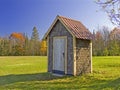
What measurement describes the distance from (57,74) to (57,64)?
788 mm

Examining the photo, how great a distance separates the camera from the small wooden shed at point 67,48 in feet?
47.0

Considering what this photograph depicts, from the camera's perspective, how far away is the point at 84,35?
15.3m

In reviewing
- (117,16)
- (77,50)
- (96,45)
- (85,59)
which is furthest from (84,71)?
(96,45)

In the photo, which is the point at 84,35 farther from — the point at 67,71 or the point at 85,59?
the point at 67,71

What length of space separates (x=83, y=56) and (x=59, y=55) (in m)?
1.93

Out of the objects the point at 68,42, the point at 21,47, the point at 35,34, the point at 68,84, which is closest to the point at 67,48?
the point at 68,42

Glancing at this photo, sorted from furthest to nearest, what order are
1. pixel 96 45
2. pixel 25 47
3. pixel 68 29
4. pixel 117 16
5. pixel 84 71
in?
pixel 25 47
pixel 96 45
pixel 84 71
pixel 68 29
pixel 117 16

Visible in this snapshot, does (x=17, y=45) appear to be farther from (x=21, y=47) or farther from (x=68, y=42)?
(x=68, y=42)

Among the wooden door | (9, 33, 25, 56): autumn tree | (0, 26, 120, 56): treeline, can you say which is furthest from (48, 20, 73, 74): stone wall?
(9, 33, 25, 56): autumn tree

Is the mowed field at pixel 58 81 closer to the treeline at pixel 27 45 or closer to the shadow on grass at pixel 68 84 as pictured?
the shadow on grass at pixel 68 84

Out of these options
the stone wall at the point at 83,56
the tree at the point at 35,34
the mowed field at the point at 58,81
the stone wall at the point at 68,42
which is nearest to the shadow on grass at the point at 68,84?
the mowed field at the point at 58,81

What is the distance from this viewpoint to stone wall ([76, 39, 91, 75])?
14.7 m

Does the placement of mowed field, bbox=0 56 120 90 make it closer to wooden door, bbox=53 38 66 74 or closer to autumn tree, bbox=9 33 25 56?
wooden door, bbox=53 38 66 74

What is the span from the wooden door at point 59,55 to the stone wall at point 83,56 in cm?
108
